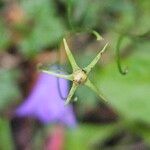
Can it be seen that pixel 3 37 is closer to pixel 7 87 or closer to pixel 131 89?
pixel 7 87

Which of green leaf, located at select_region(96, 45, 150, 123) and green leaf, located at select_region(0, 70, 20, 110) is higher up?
green leaf, located at select_region(0, 70, 20, 110)

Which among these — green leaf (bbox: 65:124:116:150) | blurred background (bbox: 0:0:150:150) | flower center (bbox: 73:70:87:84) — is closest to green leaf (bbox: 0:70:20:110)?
blurred background (bbox: 0:0:150:150)

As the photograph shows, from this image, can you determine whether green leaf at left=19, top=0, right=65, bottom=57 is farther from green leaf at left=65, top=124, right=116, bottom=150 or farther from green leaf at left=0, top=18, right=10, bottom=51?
green leaf at left=65, top=124, right=116, bottom=150

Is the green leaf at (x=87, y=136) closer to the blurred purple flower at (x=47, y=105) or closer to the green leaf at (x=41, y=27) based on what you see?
the blurred purple flower at (x=47, y=105)

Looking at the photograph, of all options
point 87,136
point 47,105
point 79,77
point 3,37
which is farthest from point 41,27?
point 79,77

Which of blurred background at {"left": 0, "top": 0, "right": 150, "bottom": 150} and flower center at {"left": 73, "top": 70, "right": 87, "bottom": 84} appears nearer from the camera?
flower center at {"left": 73, "top": 70, "right": 87, "bottom": 84}
